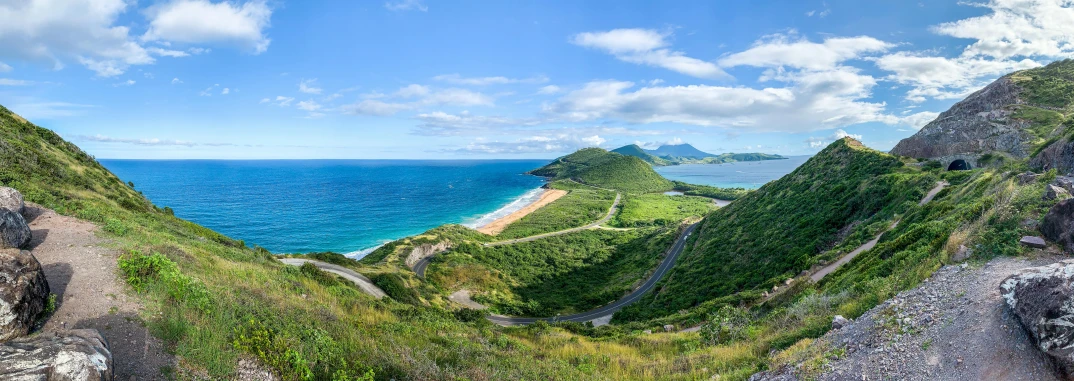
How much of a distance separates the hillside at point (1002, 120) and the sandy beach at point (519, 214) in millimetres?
76556

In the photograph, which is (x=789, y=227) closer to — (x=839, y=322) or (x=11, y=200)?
(x=839, y=322)

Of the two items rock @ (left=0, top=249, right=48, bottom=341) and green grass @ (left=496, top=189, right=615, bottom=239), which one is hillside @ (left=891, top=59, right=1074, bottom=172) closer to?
rock @ (left=0, top=249, right=48, bottom=341)

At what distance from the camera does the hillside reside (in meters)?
32.4

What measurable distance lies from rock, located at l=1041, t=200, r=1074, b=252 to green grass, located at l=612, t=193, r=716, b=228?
8612cm

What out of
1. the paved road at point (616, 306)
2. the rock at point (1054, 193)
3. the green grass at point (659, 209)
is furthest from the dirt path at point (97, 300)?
the green grass at point (659, 209)

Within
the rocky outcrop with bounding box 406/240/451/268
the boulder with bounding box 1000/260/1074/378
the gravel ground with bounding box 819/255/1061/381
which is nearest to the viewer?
the boulder with bounding box 1000/260/1074/378

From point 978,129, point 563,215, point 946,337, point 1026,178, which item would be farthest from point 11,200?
point 563,215

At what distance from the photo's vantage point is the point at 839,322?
37.0ft

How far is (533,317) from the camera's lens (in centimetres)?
4094

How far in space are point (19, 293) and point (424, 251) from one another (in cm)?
5618

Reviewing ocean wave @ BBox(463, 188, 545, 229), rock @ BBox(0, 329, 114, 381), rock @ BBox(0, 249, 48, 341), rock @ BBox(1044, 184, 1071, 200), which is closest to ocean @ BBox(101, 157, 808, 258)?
ocean wave @ BBox(463, 188, 545, 229)

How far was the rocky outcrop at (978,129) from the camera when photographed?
33219mm

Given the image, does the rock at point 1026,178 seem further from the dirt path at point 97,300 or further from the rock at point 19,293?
the rock at point 19,293

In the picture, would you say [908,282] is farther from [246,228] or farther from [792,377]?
[246,228]
